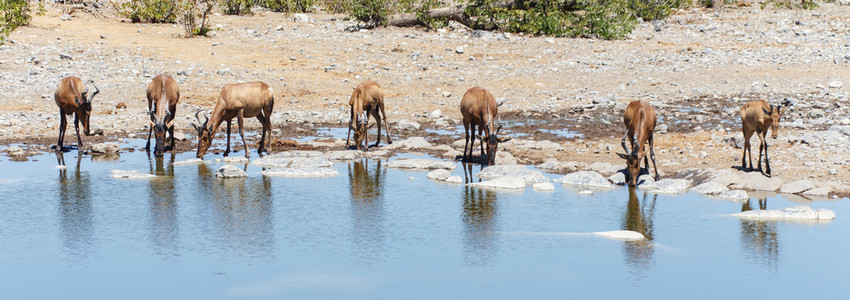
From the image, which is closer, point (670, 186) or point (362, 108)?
point (670, 186)

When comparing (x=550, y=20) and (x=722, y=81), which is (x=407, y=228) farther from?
(x=550, y=20)

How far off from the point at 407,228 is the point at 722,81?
19.7 metres

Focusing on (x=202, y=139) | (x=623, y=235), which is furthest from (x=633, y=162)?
(x=202, y=139)

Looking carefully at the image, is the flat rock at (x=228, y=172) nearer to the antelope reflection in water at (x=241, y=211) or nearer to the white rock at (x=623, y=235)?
the antelope reflection in water at (x=241, y=211)

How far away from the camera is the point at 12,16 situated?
36.0 meters

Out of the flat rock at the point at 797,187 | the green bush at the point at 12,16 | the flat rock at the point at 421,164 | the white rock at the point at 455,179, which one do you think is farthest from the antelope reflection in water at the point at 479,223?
the green bush at the point at 12,16

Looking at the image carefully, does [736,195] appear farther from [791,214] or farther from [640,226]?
[640,226]

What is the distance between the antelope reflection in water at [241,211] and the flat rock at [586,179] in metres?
5.52

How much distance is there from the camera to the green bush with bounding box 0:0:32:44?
34.0 meters

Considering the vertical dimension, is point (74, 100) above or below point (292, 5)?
below

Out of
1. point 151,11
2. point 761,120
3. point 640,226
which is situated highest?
point 151,11

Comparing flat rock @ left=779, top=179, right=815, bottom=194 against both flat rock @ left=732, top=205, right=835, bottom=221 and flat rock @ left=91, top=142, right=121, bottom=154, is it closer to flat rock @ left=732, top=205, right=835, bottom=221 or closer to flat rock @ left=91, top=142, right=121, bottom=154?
flat rock @ left=732, top=205, right=835, bottom=221

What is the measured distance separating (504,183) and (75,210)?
741 cm

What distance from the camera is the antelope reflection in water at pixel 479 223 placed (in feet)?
40.7
